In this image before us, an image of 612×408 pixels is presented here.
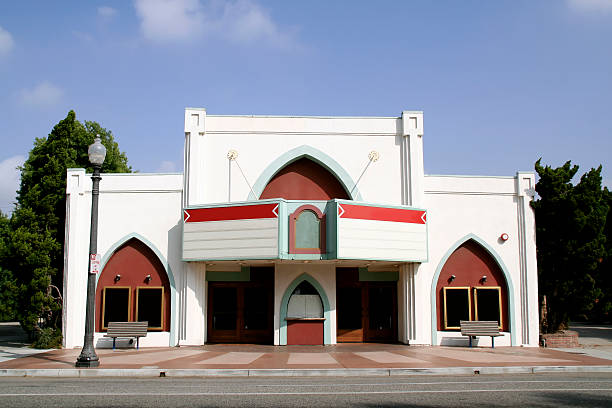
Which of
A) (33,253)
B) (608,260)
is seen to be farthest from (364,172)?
(608,260)

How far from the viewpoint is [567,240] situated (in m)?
21.4

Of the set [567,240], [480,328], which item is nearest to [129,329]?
[480,328]

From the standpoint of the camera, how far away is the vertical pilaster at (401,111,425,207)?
20766 millimetres

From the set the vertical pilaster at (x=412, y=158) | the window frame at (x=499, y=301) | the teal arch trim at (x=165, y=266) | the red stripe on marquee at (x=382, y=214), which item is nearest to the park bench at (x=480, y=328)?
the window frame at (x=499, y=301)

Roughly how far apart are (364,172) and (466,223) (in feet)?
14.1

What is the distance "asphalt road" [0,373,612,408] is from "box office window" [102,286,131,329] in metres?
7.43

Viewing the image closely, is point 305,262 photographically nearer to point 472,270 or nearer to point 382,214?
point 382,214

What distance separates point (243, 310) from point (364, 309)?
457 cm

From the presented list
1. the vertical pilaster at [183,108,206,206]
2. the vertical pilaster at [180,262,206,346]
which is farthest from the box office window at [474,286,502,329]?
the vertical pilaster at [183,108,206,206]

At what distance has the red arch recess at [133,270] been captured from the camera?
20.6 m

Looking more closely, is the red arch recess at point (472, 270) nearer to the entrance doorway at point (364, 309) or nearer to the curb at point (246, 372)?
the entrance doorway at point (364, 309)

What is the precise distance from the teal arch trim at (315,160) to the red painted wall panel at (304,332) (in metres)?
4.87

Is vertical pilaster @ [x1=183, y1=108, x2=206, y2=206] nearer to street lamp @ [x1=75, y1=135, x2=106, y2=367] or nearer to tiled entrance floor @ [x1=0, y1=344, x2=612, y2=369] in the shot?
street lamp @ [x1=75, y1=135, x2=106, y2=367]

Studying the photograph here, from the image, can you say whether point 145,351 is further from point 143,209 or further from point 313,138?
point 313,138
